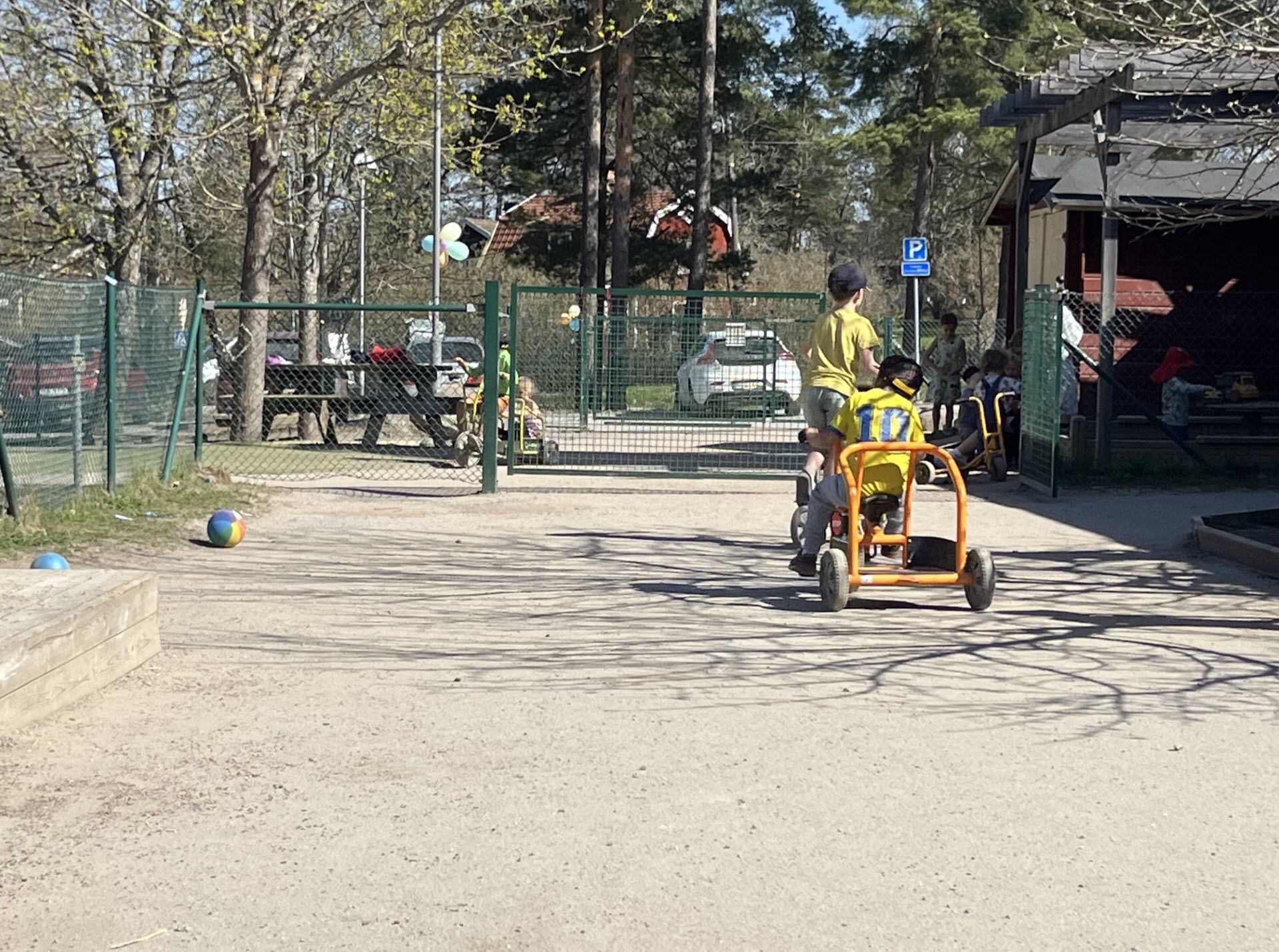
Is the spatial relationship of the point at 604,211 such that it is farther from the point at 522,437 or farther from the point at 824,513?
the point at 824,513

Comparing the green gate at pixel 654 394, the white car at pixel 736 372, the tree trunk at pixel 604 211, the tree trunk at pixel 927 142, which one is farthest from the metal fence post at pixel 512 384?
the tree trunk at pixel 604 211

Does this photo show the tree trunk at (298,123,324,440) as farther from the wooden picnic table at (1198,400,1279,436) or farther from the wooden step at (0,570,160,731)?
the wooden step at (0,570,160,731)

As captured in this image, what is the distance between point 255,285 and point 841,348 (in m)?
11.5

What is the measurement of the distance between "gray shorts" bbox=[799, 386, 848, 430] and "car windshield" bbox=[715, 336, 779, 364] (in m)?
6.45

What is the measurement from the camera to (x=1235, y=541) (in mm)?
10672

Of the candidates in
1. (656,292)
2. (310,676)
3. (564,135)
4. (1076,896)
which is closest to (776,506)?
(656,292)

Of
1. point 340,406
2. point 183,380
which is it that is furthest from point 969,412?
point 340,406

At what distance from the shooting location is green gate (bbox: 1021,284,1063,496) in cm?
1414

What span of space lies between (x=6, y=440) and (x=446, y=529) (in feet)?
10.7

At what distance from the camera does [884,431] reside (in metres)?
8.52

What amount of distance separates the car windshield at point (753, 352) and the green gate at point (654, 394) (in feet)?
0.05

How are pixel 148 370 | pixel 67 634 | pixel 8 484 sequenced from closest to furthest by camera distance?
pixel 67 634
pixel 8 484
pixel 148 370

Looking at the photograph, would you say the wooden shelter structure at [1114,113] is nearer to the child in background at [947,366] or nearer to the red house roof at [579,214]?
the child in background at [947,366]

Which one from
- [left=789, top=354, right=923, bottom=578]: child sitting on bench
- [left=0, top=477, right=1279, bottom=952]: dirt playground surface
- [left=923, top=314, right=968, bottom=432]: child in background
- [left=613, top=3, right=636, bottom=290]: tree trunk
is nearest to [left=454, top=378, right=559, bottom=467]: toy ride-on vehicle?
[left=923, top=314, right=968, bottom=432]: child in background
